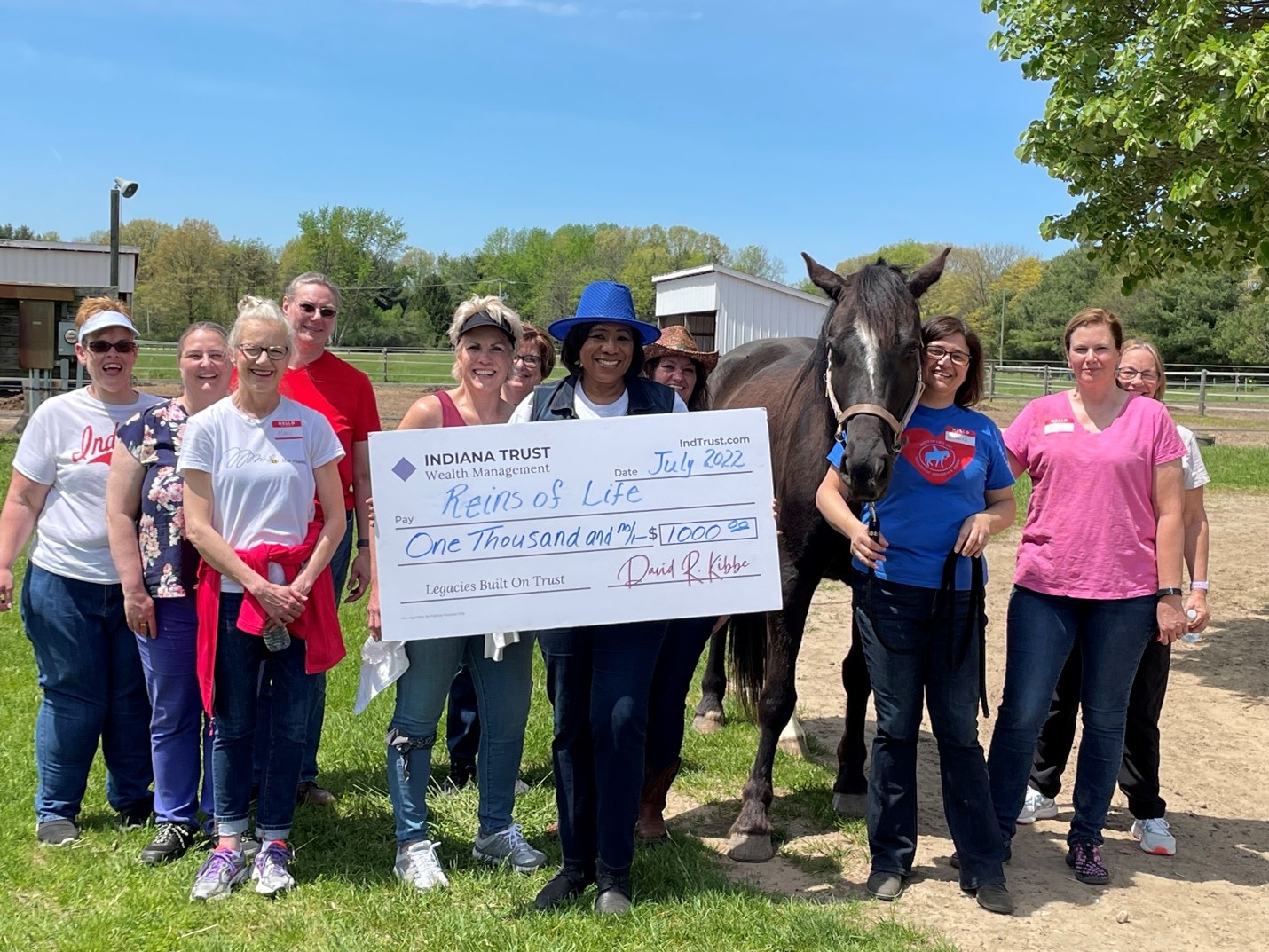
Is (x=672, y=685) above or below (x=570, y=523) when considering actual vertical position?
below

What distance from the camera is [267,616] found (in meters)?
3.32

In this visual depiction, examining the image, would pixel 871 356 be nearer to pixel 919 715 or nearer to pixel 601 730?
pixel 919 715

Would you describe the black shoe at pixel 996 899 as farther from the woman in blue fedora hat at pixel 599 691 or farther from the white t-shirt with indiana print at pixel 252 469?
the white t-shirt with indiana print at pixel 252 469

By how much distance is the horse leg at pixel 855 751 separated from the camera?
4395 mm

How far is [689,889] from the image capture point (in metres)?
3.48

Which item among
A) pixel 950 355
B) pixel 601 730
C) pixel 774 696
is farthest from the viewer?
pixel 774 696

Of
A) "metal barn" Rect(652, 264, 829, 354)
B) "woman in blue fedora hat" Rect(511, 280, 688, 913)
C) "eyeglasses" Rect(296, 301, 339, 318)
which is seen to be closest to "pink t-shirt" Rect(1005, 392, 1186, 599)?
"woman in blue fedora hat" Rect(511, 280, 688, 913)

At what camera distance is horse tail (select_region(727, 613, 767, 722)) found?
478 centimetres

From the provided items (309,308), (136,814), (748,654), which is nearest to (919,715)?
(748,654)

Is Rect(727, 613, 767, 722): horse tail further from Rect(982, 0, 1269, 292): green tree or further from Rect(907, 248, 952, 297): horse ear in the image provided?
Rect(982, 0, 1269, 292): green tree

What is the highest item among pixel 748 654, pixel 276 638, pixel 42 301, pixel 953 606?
pixel 42 301

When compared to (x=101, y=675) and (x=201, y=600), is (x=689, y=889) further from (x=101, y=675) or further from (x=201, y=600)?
(x=101, y=675)

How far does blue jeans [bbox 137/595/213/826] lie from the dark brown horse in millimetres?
2102

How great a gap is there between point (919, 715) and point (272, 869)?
7.67ft
